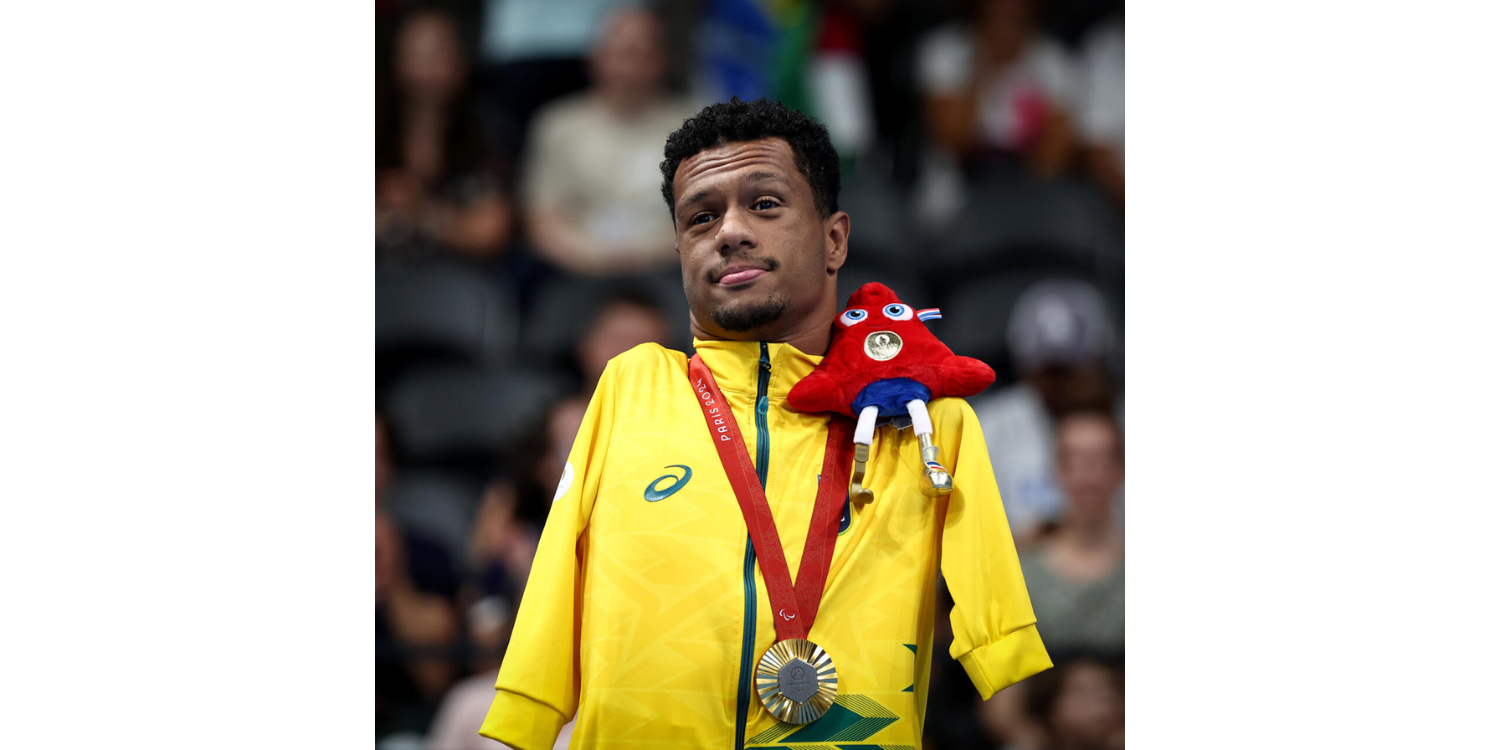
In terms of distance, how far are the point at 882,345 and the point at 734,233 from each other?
34cm

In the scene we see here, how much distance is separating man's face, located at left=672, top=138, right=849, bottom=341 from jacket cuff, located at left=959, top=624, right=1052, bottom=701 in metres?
0.68

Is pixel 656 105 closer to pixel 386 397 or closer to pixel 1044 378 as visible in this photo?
pixel 386 397

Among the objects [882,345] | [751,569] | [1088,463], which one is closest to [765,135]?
[882,345]

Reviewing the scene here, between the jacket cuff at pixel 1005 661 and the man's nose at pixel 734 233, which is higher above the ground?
the man's nose at pixel 734 233

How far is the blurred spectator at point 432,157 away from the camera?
2896 millimetres

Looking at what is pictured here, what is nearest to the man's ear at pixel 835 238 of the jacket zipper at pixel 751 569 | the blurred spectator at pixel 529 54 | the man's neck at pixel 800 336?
the man's neck at pixel 800 336

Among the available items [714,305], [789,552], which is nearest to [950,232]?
[714,305]

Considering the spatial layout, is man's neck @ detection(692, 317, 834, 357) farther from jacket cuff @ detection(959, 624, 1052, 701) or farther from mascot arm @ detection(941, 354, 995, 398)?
jacket cuff @ detection(959, 624, 1052, 701)

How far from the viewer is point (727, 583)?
1.89 m

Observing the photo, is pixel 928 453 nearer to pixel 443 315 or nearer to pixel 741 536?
pixel 741 536

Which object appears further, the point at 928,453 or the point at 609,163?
the point at 609,163

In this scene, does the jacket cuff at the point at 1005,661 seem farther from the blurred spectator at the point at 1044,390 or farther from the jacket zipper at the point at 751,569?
the blurred spectator at the point at 1044,390

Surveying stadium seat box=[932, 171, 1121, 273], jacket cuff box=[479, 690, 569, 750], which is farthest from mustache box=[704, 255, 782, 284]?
stadium seat box=[932, 171, 1121, 273]

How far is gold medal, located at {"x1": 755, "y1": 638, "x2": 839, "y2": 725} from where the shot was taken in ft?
5.92
